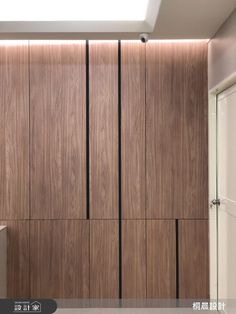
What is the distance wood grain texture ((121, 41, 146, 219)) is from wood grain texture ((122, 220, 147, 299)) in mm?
141

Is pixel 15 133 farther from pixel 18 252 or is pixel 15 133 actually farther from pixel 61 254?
pixel 61 254

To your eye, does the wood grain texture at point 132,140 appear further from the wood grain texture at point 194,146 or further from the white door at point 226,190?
the white door at point 226,190

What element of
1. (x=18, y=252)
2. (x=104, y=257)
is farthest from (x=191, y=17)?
(x=18, y=252)

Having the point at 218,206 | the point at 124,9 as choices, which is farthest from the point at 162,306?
the point at 124,9

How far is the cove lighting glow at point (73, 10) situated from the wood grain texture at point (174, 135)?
1.89ft

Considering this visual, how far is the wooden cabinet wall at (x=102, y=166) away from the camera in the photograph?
3.80 m

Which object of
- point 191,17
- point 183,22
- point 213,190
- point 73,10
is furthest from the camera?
point 213,190

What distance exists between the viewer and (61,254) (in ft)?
12.5

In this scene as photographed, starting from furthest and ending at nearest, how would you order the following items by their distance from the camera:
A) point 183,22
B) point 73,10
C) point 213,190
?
point 213,190 < point 73,10 < point 183,22

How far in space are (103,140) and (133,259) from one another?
1325 millimetres

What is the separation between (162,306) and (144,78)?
2.43 metres

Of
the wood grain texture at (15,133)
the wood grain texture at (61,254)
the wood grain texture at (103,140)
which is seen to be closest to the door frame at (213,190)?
A: the wood grain texture at (103,140)

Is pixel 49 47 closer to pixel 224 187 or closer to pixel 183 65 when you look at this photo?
pixel 183 65

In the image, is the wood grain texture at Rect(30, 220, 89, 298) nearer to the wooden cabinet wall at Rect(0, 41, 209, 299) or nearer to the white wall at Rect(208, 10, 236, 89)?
the wooden cabinet wall at Rect(0, 41, 209, 299)
